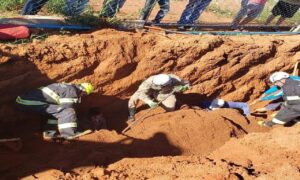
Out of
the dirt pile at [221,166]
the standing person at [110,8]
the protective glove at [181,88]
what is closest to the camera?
the dirt pile at [221,166]

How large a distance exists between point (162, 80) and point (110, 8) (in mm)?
1680

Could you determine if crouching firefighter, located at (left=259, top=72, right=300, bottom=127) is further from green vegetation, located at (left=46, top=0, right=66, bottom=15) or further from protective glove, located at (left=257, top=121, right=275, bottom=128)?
green vegetation, located at (left=46, top=0, right=66, bottom=15)

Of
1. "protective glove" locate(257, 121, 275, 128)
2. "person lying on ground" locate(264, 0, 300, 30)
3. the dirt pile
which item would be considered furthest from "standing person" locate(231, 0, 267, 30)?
the dirt pile

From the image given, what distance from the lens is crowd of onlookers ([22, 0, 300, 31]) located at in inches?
285

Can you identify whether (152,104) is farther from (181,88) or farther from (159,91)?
(181,88)

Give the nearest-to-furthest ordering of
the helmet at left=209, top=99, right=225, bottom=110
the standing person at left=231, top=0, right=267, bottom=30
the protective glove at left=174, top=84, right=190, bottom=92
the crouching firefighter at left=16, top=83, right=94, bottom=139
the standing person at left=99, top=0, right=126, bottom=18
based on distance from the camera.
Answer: the crouching firefighter at left=16, top=83, right=94, bottom=139
the standing person at left=99, top=0, right=126, bottom=18
the protective glove at left=174, top=84, right=190, bottom=92
the helmet at left=209, top=99, right=225, bottom=110
the standing person at left=231, top=0, right=267, bottom=30

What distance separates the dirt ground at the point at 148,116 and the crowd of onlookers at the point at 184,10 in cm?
59

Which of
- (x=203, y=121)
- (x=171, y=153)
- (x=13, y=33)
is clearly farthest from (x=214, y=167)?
(x=13, y=33)

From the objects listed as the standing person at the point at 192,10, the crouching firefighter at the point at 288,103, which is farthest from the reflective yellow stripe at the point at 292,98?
the standing person at the point at 192,10

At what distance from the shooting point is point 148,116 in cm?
754

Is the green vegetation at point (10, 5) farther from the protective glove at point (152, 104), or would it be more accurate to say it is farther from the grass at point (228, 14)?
the grass at point (228, 14)

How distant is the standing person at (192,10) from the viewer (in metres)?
8.32

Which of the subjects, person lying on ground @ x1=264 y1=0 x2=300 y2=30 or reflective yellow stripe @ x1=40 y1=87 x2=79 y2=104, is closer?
reflective yellow stripe @ x1=40 y1=87 x2=79 y2=104

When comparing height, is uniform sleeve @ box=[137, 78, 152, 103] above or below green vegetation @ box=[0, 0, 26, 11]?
below
